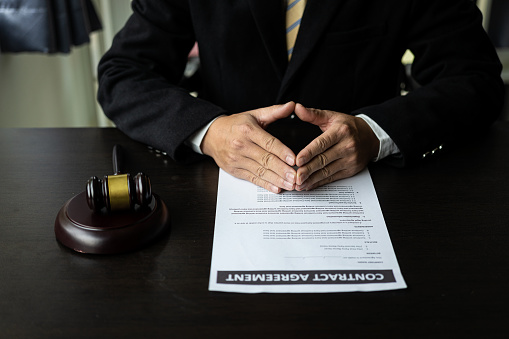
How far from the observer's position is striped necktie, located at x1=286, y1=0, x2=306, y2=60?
1.25 m

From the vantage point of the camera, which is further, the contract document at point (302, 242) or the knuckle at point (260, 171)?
the knuckle at point (260, 171)

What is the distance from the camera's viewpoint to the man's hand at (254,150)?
2.78 feet

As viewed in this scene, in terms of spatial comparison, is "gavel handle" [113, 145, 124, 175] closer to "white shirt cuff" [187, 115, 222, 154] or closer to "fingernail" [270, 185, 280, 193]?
"white shirt cuff" [187, 115, 222, 154]

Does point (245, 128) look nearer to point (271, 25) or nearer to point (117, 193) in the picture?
point (117, 193)

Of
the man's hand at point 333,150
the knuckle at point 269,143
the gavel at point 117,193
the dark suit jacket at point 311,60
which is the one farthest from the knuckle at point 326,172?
the gavel at point 117,193

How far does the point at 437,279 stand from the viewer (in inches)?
24.4

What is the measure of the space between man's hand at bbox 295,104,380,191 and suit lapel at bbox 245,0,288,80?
40 cm

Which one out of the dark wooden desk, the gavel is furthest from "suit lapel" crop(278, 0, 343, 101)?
the gavel

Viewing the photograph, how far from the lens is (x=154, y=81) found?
3.69 feet

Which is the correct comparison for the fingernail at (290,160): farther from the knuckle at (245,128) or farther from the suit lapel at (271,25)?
the suit lapel at (271,25)

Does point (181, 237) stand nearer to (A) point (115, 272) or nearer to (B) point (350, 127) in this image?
(A) point (115, 272)

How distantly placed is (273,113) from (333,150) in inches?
5.2

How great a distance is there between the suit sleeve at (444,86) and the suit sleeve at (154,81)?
366 mm

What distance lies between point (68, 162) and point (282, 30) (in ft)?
2.08
